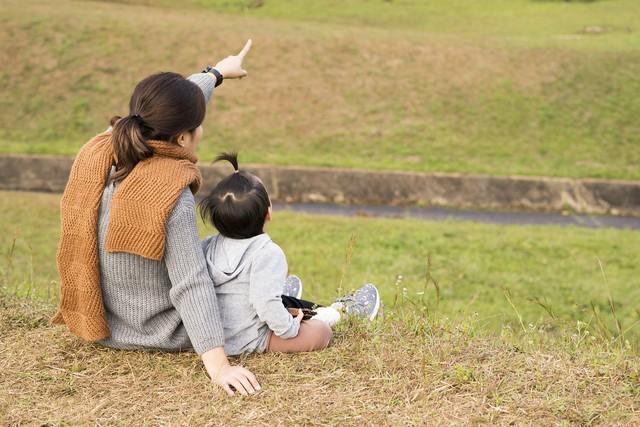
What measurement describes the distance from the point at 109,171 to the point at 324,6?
1428 cm

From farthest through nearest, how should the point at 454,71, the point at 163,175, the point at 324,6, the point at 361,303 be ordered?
the point at 324,6, the point at 454,71, the point at 361,303, the point at 163,175

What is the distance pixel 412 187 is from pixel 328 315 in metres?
5.22

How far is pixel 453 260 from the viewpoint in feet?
20.0

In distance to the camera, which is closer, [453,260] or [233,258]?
[233,258]

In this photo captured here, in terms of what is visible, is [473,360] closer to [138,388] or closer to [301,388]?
[301,388]

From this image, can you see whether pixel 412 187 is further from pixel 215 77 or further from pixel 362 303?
pixel 215 77

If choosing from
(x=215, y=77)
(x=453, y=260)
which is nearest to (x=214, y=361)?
(x=215, y=77)

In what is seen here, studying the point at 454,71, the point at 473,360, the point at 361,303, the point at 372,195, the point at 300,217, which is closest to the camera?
the point at 473,360

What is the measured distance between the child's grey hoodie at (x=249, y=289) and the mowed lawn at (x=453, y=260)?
2.25 meters

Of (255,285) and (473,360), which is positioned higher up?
(255,285)

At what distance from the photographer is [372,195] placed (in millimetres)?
8117

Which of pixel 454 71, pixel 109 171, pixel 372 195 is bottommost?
pixel 372 195

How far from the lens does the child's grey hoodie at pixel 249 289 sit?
2643 millimetres

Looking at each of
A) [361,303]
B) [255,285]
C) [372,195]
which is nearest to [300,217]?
[372,195]
